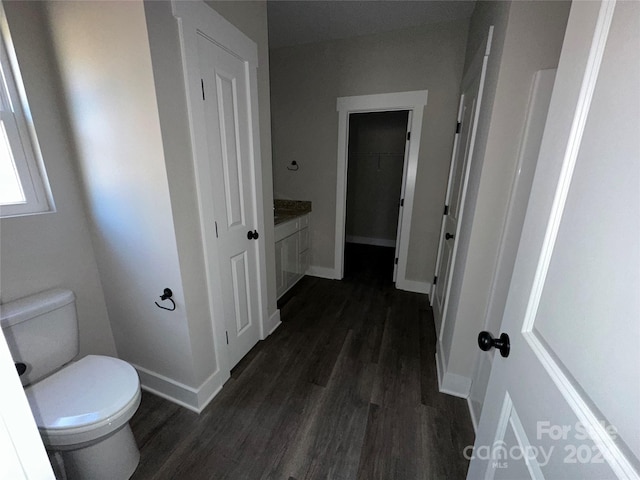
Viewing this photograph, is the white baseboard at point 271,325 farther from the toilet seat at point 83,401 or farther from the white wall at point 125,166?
the toilet seat at point 83,401

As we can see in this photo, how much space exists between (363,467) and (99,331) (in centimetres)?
166

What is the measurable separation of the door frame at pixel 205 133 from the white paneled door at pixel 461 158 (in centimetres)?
138

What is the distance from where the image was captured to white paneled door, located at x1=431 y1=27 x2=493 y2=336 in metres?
1.58

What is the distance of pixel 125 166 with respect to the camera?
1215 mm

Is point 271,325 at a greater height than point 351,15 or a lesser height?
lesser

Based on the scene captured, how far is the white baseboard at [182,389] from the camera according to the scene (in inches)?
58.5

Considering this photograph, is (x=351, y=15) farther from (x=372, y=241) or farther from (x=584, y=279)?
(x=372, y=241)

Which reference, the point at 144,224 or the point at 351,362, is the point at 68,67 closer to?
the point at 144,224

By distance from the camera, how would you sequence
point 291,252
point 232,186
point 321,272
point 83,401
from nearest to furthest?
point 83,401
point 232,186
point 291,252
point 321,272

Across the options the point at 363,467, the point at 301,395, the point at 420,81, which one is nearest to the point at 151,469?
the point at 301,395

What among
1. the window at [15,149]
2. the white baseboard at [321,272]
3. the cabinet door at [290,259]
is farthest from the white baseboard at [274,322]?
the window at [15,149]

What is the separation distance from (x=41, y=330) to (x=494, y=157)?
2.31 meters

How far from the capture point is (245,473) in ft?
3.90

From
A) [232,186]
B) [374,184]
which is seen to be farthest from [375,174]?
[232,186]
